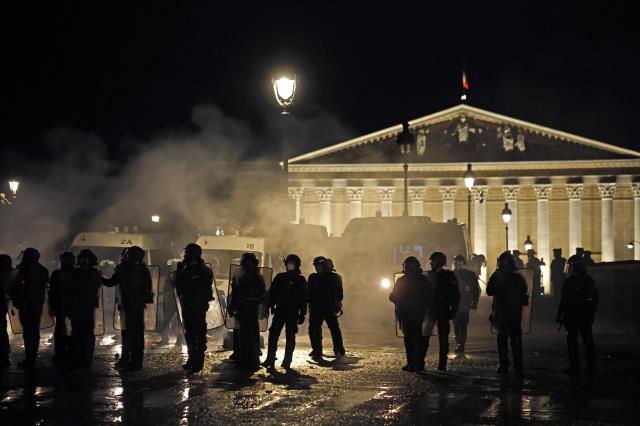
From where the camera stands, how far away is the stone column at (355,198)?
66000mm

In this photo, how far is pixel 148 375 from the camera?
12508 millimetres

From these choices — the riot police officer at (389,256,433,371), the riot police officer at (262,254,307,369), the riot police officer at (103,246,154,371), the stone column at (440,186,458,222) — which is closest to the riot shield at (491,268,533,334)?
the riot police officer at (389,256,433,371)

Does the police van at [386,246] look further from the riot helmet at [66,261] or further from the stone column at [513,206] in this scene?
→ the stone column at [513,206]

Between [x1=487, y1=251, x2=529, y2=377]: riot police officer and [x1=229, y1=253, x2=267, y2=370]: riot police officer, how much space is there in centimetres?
280

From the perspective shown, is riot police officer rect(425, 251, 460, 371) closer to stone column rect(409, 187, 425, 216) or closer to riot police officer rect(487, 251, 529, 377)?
riot police officer rect(487, 251, 529, 377)

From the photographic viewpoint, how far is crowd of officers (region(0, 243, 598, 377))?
12.9 metres

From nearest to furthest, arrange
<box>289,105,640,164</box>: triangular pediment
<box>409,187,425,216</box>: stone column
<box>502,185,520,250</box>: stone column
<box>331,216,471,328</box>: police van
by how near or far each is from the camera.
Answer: <box>331,216,471,328</box>: police van → <box>289,105,640,164</box>: triangular pediment → <box>409,187,425,216</box>: stone column → <box>502,185,520,250</box>: stone column

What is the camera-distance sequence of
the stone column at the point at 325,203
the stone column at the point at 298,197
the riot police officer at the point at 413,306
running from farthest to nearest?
the stone column at the point at 325,203
the stone column at the point at 298,197
the riot police officer at the point at 413,306

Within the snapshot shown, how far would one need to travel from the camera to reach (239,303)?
13.4 metres

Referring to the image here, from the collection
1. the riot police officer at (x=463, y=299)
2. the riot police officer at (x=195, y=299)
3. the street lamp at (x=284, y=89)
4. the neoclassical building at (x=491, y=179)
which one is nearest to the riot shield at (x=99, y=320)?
the riot police officer at (x=195, y=299)

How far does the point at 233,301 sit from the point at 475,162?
5282cm

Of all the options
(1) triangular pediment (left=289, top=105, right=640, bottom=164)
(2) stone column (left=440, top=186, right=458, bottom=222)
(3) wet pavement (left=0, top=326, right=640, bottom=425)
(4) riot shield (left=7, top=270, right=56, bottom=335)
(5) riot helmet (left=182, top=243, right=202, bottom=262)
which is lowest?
(3) wet pavement (left=0, top=326, right=640, bottom=425)

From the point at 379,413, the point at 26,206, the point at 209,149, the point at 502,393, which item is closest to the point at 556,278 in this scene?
the point at 209,149

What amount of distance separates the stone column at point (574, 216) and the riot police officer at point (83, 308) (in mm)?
54998
